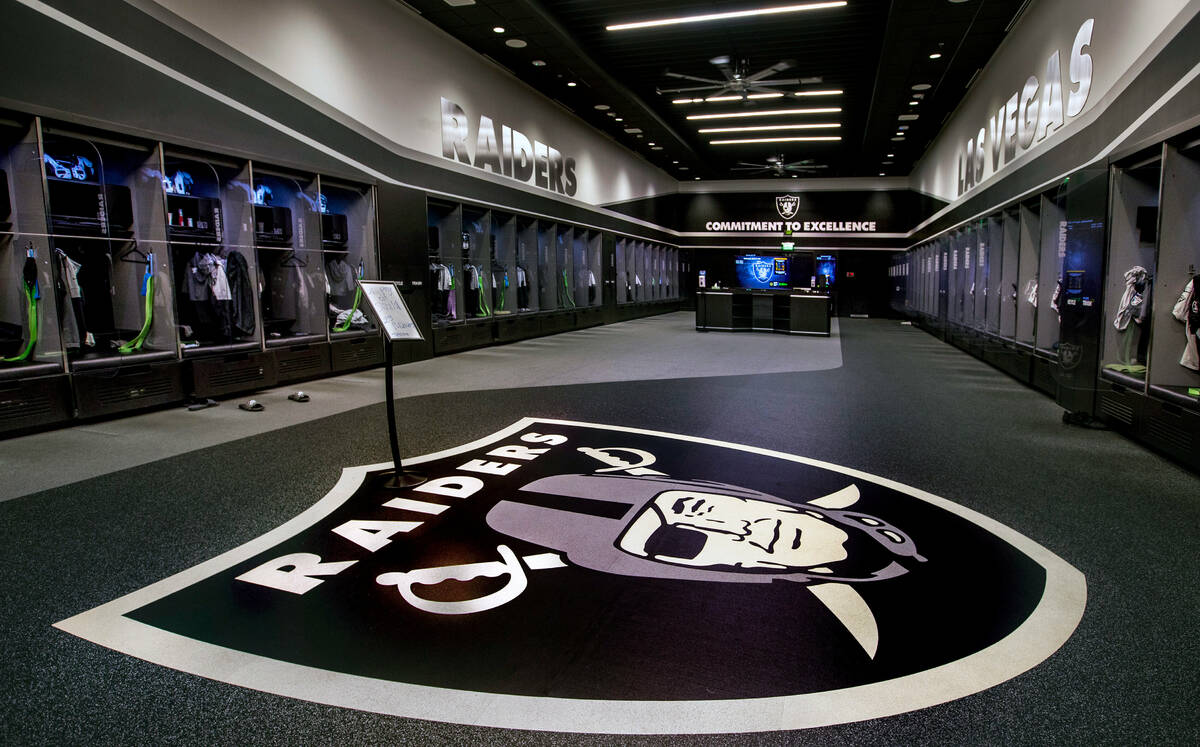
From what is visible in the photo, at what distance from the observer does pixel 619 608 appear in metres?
2.23

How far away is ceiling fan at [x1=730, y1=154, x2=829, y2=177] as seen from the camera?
59.9ft

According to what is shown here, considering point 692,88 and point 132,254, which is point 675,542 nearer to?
point 132,254

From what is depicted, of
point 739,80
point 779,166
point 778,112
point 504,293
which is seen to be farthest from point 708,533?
point 779,166

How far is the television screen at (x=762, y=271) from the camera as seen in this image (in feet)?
62.8

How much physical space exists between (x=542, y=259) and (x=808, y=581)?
11329mm

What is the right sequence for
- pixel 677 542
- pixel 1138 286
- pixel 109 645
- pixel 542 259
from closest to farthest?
pixel 109 645, pixel 677 542, pixel 1138 286, pixel 542 259

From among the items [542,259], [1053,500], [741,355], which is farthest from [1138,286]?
[542,259]

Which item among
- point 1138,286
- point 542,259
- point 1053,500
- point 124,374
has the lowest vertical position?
point 1053,500

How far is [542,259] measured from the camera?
13.1m

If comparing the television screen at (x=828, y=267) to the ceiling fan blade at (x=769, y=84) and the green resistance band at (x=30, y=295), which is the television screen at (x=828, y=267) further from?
the green resistance band at (x=30, y=295)

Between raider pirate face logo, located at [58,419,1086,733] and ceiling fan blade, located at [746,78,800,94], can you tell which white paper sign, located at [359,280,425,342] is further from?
ceiling fan blade, located at [746,78,800,94]

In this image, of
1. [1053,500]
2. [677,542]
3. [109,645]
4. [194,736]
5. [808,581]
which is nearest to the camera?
[194,736]

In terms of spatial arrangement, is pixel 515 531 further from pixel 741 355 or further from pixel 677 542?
pixel 741 355

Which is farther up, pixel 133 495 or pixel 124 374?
pixel 124 374
